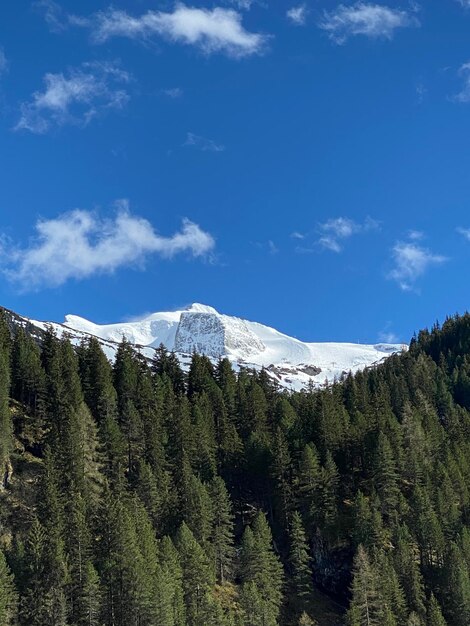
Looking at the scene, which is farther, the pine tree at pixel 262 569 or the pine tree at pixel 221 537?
the pine tree at pixel 221 537

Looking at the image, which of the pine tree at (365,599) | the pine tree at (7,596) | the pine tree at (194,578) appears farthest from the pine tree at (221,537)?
the pine tree at (7,596)

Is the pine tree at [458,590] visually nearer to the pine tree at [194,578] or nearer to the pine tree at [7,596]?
the pine tree at [194,578]

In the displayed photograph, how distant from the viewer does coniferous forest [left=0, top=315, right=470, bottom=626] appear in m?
58.7

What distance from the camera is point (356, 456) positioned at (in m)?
97.5

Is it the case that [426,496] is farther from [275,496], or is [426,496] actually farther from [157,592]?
[157,592]

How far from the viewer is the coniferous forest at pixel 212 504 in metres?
58.7

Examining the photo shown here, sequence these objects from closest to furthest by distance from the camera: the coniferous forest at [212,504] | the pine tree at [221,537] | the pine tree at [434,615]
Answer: the coniferous forest at [212,504] < the pine tree at [434,615] < the pine tree at [221,537]

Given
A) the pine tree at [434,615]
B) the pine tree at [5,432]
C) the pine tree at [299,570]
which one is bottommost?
the pine tree at [434,615]

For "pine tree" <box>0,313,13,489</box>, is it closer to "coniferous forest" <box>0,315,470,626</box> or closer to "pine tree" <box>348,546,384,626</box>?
"coniferous forest" <box>0,315,470,626</box>

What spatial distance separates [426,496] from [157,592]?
4387 centimetres

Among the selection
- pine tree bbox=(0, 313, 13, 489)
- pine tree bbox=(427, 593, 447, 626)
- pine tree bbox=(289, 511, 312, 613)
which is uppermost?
pine tree bbox=(0, 313, 13, 489)

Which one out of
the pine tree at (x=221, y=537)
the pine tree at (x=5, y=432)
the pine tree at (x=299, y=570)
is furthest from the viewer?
the pine tree at (x=299, y=570)

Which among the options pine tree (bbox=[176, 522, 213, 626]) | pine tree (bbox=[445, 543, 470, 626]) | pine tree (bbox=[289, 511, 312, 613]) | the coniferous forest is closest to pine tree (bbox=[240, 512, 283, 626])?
the coniferous forest

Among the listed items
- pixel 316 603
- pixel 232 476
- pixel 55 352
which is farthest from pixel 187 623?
pixel 55 352
